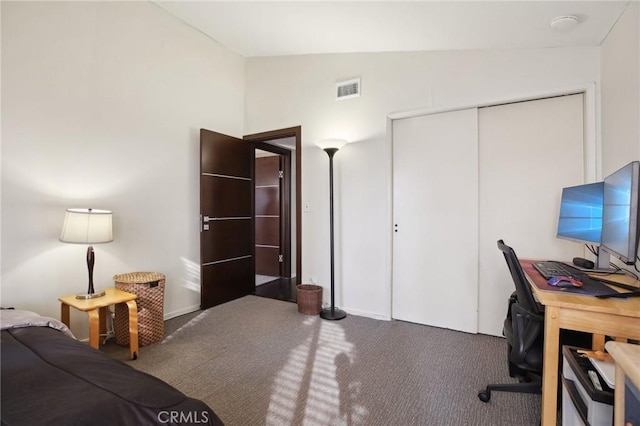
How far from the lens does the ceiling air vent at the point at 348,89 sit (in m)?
3.29

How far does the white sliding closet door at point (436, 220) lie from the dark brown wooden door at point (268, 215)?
2494 mm

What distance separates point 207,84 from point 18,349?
317 cm

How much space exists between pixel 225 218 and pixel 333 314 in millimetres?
1686

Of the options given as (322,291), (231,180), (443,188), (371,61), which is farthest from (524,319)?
(231,180)

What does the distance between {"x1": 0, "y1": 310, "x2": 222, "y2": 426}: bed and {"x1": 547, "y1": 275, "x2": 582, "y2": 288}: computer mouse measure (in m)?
1.64

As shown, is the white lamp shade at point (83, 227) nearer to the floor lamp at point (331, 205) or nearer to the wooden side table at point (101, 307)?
the wooden side table at point (101, 307)

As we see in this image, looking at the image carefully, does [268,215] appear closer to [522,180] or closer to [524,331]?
[522,180]

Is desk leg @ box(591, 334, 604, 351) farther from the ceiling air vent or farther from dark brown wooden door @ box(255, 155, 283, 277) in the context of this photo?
dark brown wooden door @ box(255, 155, 283, 277)

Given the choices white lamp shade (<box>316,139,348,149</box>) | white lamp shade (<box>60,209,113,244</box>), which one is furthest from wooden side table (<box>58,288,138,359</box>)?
white lamp shade (<box>316,139,348,149</box>)

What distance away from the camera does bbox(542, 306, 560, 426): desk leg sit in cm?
142

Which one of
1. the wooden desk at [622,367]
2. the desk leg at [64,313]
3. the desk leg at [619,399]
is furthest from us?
the desk leg at [64,313]

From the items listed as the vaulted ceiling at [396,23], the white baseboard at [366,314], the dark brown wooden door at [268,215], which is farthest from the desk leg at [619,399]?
the dark brown wooden door at [268,215]

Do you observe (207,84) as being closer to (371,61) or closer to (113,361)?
(371,61)

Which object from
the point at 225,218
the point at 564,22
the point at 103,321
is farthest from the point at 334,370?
the point at 564,22
